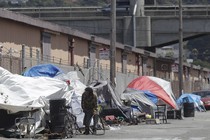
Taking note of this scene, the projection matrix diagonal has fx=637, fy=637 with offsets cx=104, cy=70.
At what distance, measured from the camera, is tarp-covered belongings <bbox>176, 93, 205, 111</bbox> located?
136ft

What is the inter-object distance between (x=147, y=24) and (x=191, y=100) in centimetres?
2102

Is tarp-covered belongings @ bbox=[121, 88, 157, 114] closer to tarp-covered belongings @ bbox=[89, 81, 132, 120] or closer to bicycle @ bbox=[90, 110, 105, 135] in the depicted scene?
tarp-covered belongings @ bbox=[89, 81, 132, 120]

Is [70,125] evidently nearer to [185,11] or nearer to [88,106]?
[88,106]

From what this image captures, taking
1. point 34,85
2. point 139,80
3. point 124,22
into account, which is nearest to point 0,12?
point 34,85

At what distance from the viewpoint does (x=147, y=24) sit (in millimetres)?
62281

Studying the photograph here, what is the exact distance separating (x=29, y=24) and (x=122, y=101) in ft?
19.2

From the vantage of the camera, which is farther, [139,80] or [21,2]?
[21,2]

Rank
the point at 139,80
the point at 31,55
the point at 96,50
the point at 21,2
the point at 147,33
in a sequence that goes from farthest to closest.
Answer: the point at 21,2
the point at 147,33
the point at 96,50
the point at 139,80
the point at 31,55

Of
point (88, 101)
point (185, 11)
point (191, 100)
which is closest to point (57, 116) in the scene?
point (88, 101)

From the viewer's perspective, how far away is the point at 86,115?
A: 22797mm

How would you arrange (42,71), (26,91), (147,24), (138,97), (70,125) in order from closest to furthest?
(26,91) < (70,125) < (42,71) < (138,97) < (147,24)

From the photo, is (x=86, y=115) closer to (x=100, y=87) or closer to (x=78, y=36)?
(x=100, y=87)

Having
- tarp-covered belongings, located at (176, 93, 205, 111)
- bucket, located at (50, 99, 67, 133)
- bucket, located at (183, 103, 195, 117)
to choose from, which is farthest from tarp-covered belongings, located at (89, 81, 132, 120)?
tarp-covered belongings, located at (176, 93, 205, 111)

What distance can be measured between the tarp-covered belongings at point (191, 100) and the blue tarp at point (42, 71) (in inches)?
621
